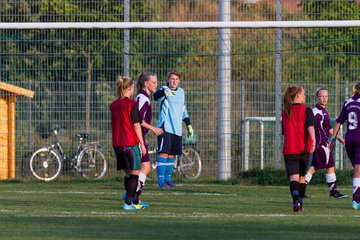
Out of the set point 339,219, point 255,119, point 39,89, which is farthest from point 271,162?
point 339,219

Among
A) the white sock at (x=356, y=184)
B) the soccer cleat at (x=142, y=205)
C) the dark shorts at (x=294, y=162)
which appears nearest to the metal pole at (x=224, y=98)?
the soccer cleat at (x=142, y=205)

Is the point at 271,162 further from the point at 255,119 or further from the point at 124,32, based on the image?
the point at 124,32

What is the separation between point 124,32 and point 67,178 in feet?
10.2

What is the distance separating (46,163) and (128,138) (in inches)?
319

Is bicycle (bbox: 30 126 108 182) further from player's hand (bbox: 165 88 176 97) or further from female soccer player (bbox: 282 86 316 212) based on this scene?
female soccer player (bbox: 282 86 316 212)

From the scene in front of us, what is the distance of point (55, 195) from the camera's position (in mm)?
15656

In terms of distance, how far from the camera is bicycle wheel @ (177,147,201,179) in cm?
2061

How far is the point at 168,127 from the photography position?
17266 mm

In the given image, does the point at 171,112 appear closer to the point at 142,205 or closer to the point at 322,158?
the point at 322,158

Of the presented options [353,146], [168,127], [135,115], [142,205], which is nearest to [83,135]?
[168,127]

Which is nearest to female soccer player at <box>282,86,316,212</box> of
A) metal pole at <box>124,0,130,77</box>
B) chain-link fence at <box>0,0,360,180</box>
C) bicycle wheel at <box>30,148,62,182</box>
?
chain-link fence at <box>0,0,360,180</box>

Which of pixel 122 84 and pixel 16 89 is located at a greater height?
pixel 16 89

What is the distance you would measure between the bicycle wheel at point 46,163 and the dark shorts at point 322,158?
6412mm

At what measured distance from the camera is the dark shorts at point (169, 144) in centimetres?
1706
